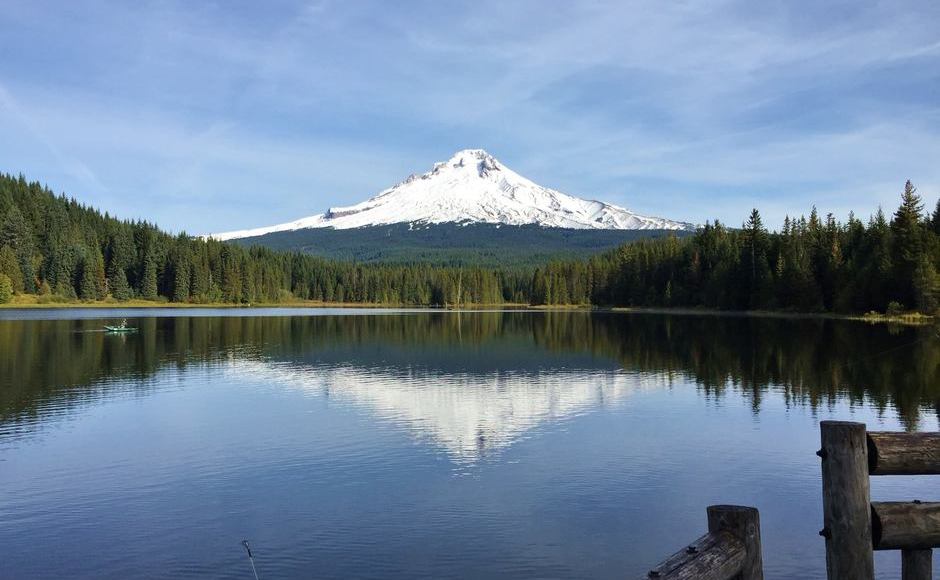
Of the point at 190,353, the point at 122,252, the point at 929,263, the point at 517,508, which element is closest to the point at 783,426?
the point at 517,508

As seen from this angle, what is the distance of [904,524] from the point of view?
732cm

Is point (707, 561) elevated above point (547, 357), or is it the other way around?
point (707, 561)

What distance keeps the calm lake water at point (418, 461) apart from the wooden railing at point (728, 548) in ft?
24.5

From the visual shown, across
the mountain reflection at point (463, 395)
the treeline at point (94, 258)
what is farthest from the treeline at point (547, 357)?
the treeline at point (94, 258)

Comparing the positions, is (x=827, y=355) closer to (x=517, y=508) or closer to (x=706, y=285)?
(x=517, y=508)

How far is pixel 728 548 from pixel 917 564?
2676mm

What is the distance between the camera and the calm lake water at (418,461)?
1490 centimetres

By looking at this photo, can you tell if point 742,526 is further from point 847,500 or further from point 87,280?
point 87,280

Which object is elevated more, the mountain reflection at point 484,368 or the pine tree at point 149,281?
the pine tree at point 149,281

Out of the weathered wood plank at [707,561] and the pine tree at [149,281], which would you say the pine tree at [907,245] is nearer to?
the weathered wood plank at [707,561]

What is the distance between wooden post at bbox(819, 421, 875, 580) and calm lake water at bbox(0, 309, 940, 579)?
685cm

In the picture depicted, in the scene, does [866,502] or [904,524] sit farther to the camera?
[904,524]

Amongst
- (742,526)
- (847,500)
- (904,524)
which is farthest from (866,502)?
(742,526)

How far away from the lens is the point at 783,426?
91.5ft
